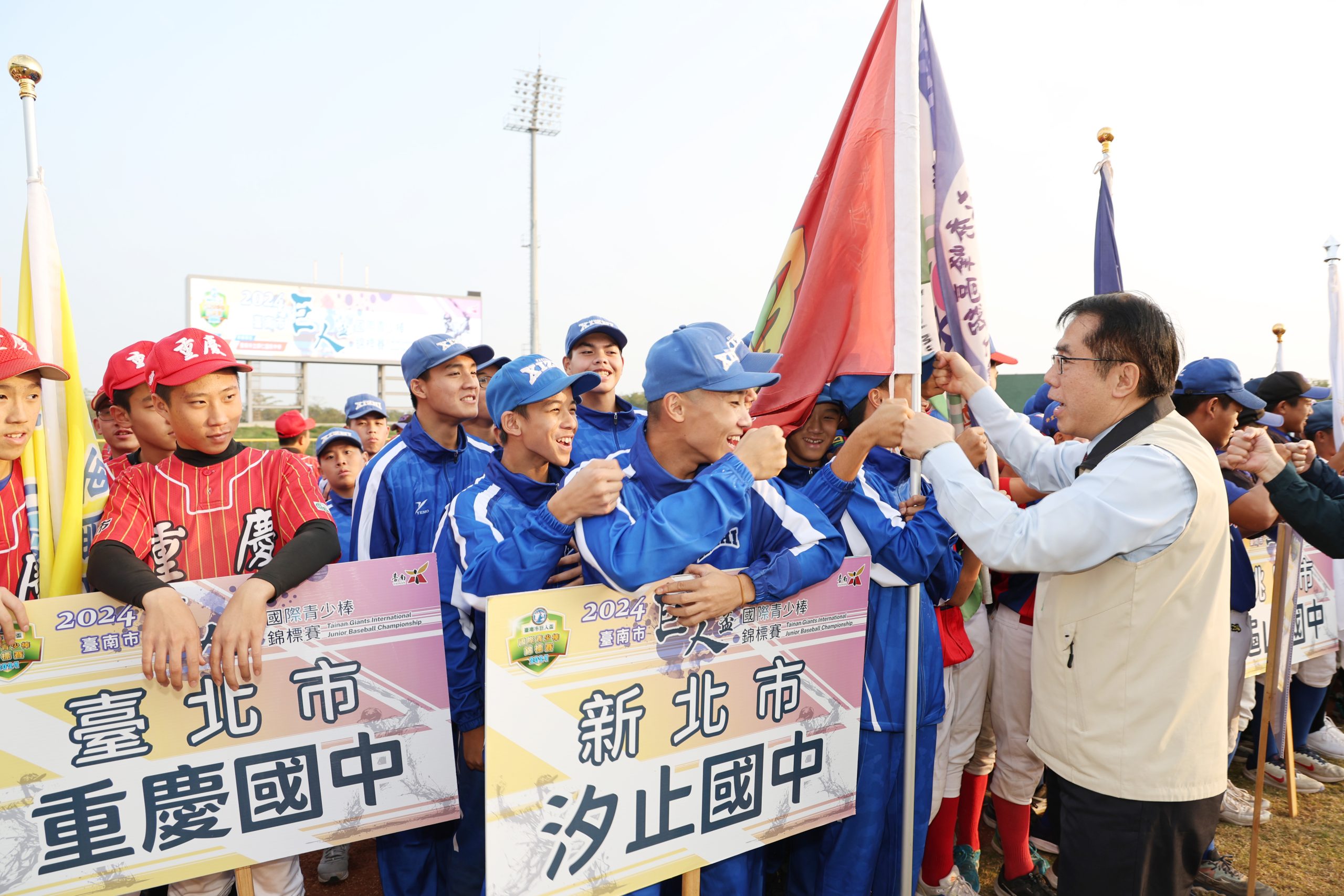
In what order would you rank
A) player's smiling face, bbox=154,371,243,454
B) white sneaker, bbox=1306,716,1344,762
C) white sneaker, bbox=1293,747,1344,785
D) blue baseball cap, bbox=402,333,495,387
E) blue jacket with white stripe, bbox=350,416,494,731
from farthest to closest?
white sneaker, bbox=1306,716,1344,762, white sneaker, bbox=1293,747,1344,785, blue baseball cap, bbox=402,333,495,387, blue jacket with white stripe, bbox=350,416,494,731, player's smiling face, bbox=154,371,243,454

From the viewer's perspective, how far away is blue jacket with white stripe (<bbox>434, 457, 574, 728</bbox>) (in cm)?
235

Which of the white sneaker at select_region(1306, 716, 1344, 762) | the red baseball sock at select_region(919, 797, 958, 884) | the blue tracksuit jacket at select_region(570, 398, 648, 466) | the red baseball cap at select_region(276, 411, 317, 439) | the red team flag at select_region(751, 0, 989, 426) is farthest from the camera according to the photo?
the red baseball cap at select_region(276, 411, 317, 439)

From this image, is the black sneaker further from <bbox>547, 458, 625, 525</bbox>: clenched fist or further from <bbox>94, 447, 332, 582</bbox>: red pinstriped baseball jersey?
<bbox>94, 447, 332, 582</bbox>: red pinstriped baseball jersey

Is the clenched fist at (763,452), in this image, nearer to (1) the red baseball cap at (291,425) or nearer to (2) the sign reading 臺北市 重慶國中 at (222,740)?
(2) the sign reading 臺北市 重慶國中 at (222,740)

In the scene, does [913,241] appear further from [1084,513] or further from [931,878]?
[931,878]

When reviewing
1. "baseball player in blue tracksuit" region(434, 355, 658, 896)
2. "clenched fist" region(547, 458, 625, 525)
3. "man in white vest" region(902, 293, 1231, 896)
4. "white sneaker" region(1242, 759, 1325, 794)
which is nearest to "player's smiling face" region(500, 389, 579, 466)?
"baseball player in blue tracksuit" region(434, 355, 658, 896)

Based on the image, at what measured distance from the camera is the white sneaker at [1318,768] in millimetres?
5086

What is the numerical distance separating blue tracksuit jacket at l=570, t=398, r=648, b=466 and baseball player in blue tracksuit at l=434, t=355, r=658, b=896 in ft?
3.17

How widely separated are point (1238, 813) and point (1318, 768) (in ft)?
4.14


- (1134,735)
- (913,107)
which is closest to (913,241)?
(913,107)

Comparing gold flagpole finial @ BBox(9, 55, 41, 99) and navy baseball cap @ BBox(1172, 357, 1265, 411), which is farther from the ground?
gold flagpole finial @ BBox(9, 55, 41, 99)

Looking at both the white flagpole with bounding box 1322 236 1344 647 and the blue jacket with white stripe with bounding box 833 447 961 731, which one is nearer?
the blue jacket with white stripe with bounding box 833 447 961 731

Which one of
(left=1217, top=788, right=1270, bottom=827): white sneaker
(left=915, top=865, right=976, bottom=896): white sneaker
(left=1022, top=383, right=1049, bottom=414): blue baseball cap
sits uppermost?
(left=1022, top=383, right=1049, bottom=414): blue baseball cap

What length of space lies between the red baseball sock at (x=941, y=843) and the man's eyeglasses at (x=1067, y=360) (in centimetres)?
219
